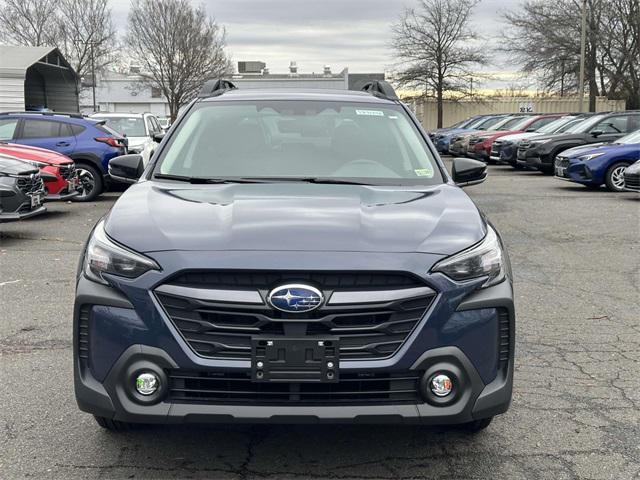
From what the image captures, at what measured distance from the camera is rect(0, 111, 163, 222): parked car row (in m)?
9.90

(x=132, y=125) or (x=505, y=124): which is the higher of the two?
(x=132, y=125)

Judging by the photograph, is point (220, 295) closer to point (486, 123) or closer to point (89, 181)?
point (89, 181)

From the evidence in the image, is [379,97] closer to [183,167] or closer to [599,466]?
[183,167]

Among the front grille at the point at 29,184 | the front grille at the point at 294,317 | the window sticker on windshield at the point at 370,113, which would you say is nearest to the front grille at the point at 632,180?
the front grille at the point at 29,184

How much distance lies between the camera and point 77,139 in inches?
570

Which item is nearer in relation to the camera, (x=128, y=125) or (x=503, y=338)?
(x=503, y=338)

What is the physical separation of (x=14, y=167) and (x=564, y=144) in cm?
1415

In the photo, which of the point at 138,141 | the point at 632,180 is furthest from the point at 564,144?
the point at 138,141

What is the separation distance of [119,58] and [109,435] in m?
46.8

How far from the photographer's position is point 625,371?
480cm

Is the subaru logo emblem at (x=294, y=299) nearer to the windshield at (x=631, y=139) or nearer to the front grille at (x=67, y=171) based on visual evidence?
the front grille at (x=67, y=171)

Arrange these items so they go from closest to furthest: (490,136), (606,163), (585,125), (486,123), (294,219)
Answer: (294,219), (606,163), (585,125), (490,136), (486,123)

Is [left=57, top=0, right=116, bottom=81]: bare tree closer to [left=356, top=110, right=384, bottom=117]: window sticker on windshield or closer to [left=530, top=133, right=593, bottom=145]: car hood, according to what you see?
[left=530, top=133, right=593, bottom=145]: car hood

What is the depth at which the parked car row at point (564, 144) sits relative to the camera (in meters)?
15.6
